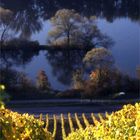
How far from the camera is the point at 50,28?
124ft

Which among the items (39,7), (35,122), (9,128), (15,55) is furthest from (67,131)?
(39,7)

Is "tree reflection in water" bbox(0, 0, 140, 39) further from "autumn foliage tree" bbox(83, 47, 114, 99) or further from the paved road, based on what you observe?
the paved road

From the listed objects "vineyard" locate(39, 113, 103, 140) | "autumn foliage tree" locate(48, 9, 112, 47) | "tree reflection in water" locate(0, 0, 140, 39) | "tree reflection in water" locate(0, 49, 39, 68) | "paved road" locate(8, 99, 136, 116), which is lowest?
"paved road" locate(8, 99, 136, 116)

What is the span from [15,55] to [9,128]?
1218 inches

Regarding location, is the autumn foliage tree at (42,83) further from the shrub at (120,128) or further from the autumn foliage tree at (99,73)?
the shrub at (120,128)

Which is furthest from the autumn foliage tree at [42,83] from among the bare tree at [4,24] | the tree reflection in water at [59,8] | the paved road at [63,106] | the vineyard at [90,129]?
the tree reflection in water at [59,8]

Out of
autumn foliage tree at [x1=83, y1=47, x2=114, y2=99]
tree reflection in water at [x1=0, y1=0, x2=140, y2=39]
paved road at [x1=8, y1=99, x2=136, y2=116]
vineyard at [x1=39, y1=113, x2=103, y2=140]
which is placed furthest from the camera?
tree reflection in water at [x1=0, y1=0, x2=140, y2=39]

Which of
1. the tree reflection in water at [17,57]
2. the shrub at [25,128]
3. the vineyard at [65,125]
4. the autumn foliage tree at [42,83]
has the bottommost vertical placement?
the autumn foliage tree at [42,83]

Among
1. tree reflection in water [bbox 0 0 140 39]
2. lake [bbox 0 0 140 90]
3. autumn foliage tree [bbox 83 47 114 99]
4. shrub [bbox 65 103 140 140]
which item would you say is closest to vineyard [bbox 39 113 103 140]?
shrub [bbox 65 103 140 140]

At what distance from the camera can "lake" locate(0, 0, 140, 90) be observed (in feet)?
102

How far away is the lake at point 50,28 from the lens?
3122cm

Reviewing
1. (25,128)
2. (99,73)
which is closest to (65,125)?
(25,128)

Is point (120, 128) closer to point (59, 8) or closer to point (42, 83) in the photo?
point (42, 83)

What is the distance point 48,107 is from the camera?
18.9 meters
